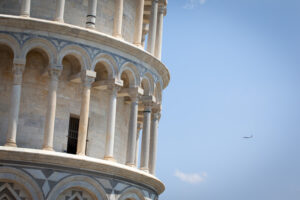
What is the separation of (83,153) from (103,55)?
Answer: 173 inches

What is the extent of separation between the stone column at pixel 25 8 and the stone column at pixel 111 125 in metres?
4.77

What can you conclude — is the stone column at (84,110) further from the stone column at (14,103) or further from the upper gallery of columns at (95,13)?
the stone column at (14,103)

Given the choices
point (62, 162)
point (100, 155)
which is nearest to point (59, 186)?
point (62, 162)

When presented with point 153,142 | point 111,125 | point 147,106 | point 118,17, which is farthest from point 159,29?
point 111,125

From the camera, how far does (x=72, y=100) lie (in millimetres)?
34406

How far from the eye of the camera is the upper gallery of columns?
34406 millimetres

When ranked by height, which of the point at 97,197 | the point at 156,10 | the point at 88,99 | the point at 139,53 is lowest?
the point at 97,197

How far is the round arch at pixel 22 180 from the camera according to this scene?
3122cm

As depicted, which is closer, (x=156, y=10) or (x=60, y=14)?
(x=60, y=14)

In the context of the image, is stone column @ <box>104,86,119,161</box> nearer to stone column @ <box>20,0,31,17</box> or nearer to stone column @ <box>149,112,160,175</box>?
stone column @ <box>149,112,160,175</box>

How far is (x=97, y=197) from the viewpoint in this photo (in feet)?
107

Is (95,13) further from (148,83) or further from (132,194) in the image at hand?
(132,194)

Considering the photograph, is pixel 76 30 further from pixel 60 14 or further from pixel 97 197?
pixel 97 197

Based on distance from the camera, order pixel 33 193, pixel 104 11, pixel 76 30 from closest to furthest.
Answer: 1. pixel 33 193
2. pixel 76 30
3. pixel 104 11
